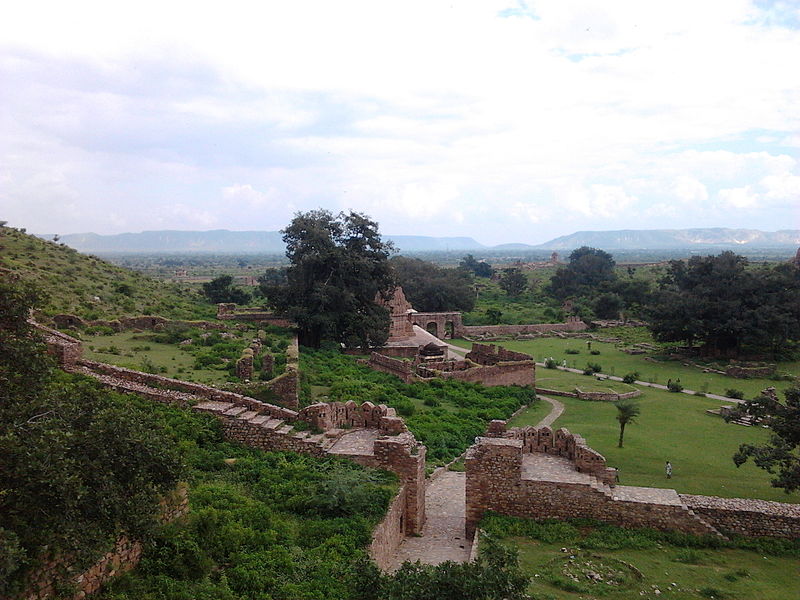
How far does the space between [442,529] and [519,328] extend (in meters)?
47.7

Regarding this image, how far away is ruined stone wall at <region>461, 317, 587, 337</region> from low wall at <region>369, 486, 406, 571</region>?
150 ft

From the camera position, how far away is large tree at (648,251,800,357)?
41188mm

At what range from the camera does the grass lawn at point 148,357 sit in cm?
1697

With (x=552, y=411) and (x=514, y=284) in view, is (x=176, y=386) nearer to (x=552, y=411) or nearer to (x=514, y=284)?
(x=552, y=411)

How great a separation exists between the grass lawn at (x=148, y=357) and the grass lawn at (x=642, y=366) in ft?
86.9

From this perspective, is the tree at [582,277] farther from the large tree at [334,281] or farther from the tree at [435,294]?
the large tree at [334,281]

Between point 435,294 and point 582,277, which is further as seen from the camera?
point 582,277

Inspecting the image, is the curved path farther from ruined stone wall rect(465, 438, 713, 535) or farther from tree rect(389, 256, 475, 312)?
tree rect(389, 256, 475, 312)

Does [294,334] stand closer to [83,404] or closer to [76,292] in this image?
[76,292]

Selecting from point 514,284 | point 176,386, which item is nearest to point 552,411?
point 176,386

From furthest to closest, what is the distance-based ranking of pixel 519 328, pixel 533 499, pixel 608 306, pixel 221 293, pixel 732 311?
pixel 608 306 < pixel 519 328 < pixel 221 293 < pixel 732 311 < pixel 533 499

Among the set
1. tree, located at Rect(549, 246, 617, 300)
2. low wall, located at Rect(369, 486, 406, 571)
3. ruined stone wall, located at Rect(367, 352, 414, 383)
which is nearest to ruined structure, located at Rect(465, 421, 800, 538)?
low wall, located at Rect(369, 486, 406, 571)

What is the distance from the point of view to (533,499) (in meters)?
14.5

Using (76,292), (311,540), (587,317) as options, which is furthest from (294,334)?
(587,317)
